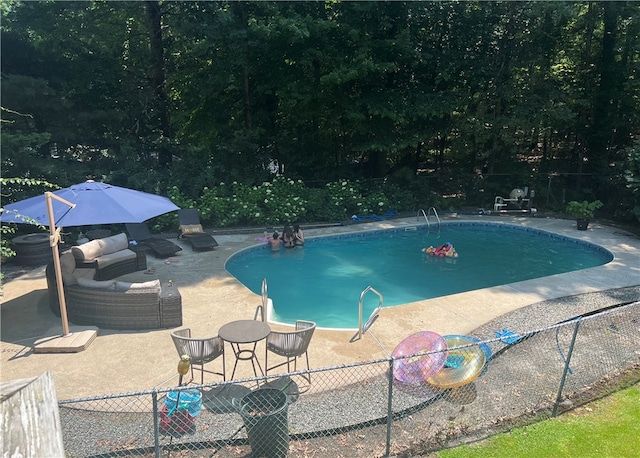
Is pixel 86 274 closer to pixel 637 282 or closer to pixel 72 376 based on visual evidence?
pixel 72 376

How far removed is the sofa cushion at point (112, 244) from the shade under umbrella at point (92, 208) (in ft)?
6.46

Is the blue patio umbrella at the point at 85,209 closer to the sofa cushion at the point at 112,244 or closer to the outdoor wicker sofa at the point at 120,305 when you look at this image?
→ the outdoor wicker sofa at the point at 120,305

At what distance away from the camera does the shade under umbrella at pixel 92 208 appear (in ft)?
24.0

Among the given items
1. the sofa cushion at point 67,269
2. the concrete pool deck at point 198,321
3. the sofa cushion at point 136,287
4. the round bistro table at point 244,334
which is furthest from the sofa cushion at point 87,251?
the round bistro table at point 244,334

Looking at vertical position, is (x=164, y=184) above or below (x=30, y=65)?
below

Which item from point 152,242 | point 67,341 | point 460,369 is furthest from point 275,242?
point 460,369

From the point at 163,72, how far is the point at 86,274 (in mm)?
12233

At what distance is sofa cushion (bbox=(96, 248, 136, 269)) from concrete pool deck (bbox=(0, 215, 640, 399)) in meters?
0.46

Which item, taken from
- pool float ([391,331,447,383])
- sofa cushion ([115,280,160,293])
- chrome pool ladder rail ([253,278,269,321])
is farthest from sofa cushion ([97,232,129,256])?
pool float ([391,331,447,383])

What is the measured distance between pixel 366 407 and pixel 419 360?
100 cm

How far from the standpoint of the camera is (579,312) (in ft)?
27.5

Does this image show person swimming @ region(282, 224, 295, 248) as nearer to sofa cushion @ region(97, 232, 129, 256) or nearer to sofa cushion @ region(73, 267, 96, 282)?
sofa cushion @ region(97, 232, 129, 256)

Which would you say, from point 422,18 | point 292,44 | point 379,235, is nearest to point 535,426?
point 379,235

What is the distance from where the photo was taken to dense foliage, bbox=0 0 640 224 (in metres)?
15.6
